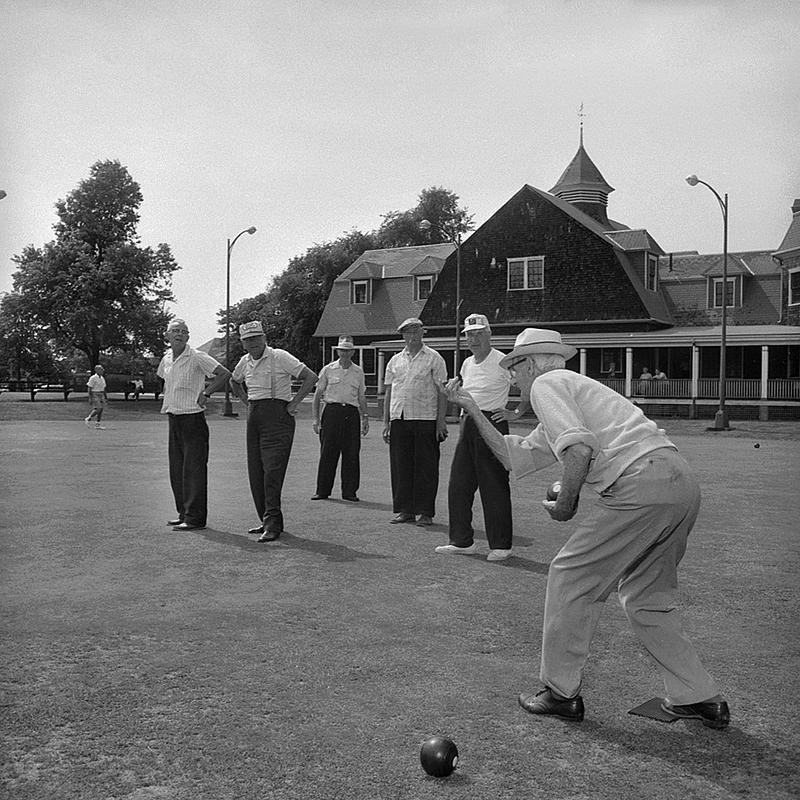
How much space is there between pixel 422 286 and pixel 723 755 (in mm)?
47565

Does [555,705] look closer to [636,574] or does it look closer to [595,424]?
[636,574]

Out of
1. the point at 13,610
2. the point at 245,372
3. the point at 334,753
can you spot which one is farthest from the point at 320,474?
the point at 334,753

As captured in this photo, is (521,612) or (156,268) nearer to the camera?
(521,612)

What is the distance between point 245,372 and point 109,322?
100ft

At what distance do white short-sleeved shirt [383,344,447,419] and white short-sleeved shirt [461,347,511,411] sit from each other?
133cm

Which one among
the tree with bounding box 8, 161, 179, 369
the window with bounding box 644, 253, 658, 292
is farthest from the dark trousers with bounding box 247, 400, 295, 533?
the window with bounding box 644, 253, 658, 292

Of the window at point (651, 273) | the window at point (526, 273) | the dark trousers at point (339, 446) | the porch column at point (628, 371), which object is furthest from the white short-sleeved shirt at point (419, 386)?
the window at point (651, 273)

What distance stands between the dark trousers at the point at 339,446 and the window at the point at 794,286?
30417mm

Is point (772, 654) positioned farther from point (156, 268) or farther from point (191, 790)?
point (156, 268)

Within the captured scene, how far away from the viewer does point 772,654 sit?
535 centimetres

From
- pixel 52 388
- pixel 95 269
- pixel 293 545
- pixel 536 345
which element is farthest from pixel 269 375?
pixel 52 388

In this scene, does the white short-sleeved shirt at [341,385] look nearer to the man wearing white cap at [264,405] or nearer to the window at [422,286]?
the man wearing white cap at [264,405]

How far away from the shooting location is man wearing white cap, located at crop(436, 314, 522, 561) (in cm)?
805

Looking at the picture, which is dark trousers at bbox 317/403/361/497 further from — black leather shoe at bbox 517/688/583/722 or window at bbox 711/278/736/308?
window at bbox 711/278/736/308
